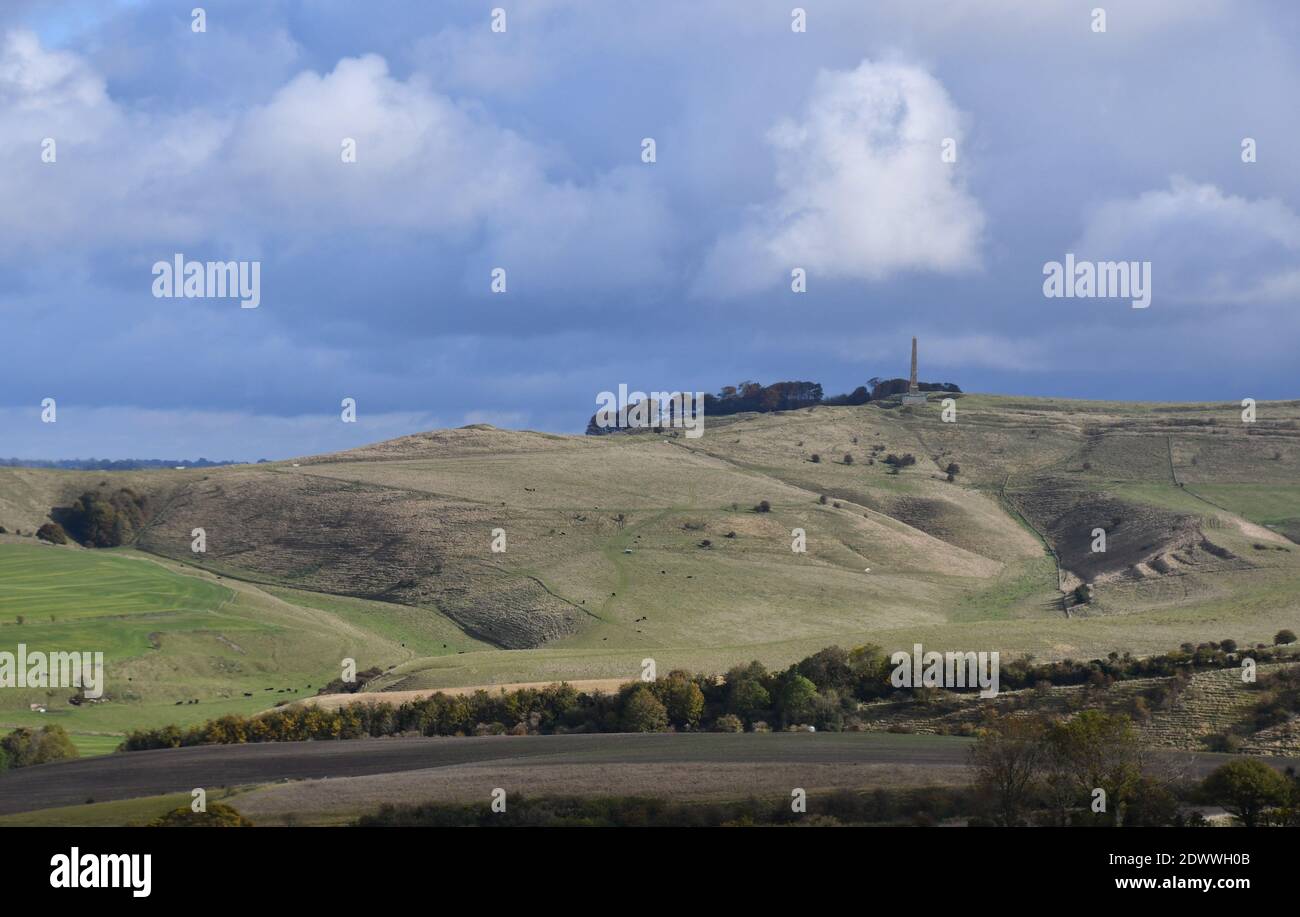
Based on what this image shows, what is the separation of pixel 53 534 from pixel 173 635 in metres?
51.3

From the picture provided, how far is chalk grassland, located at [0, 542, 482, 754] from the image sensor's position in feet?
263

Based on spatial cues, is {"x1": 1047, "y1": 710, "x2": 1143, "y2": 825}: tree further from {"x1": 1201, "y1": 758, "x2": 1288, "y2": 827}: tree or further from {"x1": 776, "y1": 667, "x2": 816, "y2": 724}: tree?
{"x1": 776, "y1": 667, "x2": 816, "y2": 724}: tree

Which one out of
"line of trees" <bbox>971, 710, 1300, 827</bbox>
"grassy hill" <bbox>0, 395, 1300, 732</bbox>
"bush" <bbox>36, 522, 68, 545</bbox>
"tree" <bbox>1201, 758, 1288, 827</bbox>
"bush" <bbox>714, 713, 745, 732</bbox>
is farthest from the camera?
"bush" <bbox>36, 522, 68, 545</bbox>

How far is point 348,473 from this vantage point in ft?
521

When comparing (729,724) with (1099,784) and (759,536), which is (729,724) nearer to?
(1099,784)

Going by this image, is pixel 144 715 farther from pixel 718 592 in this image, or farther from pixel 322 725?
pixel 718 592

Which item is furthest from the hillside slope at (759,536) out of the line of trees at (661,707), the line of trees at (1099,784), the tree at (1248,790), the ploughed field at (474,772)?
the tree at (1248,790)

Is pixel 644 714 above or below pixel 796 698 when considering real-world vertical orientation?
below

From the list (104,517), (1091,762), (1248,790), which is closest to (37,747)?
(1091,762)

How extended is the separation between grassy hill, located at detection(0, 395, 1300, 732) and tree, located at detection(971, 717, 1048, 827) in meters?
38.4

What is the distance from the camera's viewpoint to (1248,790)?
1540 inches

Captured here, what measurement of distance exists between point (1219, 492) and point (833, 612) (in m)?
64.3

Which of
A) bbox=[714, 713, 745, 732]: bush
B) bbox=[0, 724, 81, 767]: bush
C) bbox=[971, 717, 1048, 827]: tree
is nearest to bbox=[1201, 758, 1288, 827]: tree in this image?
bbox=[971, 717, 1048, 827]: tree
